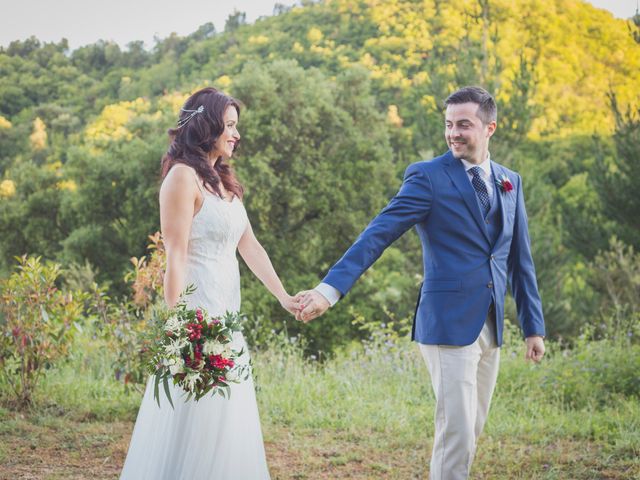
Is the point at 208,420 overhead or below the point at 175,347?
below

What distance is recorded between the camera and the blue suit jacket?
305cm

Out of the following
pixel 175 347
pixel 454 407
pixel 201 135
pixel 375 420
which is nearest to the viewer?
pixel 175 347

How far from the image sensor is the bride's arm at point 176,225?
3.17 meters

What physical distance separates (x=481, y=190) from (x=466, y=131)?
10.3 inches

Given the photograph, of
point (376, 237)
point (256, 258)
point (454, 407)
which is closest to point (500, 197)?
point (376, 237)

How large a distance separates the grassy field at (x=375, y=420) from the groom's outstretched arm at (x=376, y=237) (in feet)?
5.92

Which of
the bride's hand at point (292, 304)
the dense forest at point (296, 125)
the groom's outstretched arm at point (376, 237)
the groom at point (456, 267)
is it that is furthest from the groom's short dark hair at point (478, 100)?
the dense forest at point (296, 125)

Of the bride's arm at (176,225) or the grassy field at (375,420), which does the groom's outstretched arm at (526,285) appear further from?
the bride's arm at (176,225)

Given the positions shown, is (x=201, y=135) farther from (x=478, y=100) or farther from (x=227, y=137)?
(x=478, y=100)

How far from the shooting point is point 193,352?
2879mm

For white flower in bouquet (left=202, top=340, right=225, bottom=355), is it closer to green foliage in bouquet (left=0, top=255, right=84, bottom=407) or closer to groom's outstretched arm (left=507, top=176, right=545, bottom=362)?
groom's outstretched arm (left=507, top=176, right=545, bottom=362)

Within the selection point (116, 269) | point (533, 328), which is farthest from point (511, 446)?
point (116, 269)

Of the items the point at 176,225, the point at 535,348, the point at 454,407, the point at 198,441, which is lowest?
the point at 198,441

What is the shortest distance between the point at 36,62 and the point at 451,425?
2463cm
